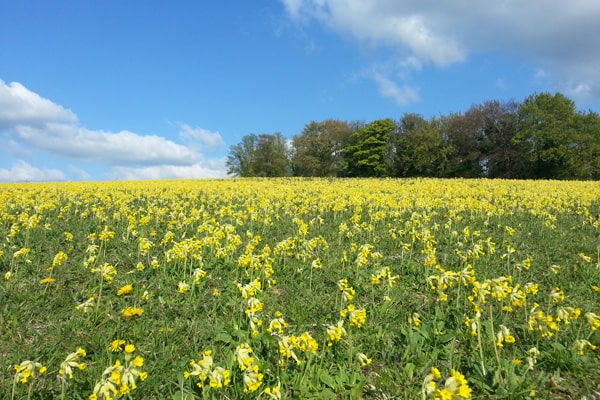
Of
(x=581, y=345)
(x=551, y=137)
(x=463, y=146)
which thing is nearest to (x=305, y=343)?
(x=581, y=345)

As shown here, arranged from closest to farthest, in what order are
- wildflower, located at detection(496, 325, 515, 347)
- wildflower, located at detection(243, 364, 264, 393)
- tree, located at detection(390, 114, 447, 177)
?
wildflower, located at detection(243, 364, 264, 393) < wildflower, located at detection(496, 325, 515, 347) < tree, located at detection(390, 114, 447, 177)

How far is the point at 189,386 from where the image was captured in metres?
3.62

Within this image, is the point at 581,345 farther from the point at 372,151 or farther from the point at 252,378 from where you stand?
the point at 372,151

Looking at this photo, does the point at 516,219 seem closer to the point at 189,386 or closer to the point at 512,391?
the point at 512,391

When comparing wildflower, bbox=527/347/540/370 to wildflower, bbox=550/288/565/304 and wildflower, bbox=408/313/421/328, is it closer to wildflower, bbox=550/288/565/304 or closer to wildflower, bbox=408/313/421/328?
wildflower, bbox=550/288/565/304

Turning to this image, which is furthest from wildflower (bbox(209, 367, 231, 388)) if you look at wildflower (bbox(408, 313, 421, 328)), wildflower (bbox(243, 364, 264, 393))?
wildflower (bbox(408, 313, 421, 328))

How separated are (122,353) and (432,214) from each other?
35.1 feet

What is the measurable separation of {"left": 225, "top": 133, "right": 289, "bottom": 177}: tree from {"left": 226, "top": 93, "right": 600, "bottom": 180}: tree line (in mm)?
A: 321

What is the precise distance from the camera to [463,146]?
65062 mm

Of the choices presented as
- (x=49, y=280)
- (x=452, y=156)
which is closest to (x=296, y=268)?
(x=49, y=280)

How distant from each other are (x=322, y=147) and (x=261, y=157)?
51.6 ft

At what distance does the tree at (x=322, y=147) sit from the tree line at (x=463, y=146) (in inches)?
8.8

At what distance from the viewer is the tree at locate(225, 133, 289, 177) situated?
275ft

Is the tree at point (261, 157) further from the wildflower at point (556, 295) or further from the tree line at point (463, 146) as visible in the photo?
the wildflower at point (556, 295)
